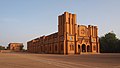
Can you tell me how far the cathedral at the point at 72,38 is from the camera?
58.4 metres

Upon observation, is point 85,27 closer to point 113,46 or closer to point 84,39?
point 84,39

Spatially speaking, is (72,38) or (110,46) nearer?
(72,38)

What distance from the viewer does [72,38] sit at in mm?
59938

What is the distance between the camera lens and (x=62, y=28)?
5994cm

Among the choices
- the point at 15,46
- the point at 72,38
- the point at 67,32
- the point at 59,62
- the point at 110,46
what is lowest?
the point at 59,62

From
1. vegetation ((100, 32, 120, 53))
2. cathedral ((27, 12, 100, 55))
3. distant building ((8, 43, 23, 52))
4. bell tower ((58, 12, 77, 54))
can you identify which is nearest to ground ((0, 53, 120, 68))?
bell tower ((58, 12, 77, 54))

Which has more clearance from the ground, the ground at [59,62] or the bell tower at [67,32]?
the bell tower at [67,32]

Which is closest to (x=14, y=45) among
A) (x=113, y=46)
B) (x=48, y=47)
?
(x=48, y=47)

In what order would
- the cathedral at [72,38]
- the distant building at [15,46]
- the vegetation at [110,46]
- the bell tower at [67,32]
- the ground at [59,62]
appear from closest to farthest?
1. the ground at [59,62]
2. the bell tower at [67,32]
3. the cathedral at [72,38]
4. the vegetation at [110,46]
5. the distant building at [15,46]

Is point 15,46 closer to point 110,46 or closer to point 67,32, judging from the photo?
point 110,46

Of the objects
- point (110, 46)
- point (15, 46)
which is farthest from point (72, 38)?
point (15, 46)

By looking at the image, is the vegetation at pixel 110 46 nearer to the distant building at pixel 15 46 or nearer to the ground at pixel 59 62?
the ground at pixel 59 62

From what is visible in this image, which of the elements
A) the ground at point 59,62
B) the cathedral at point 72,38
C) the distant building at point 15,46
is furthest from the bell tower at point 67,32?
the distant building at point 15,46

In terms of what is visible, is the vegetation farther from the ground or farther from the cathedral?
the ground
